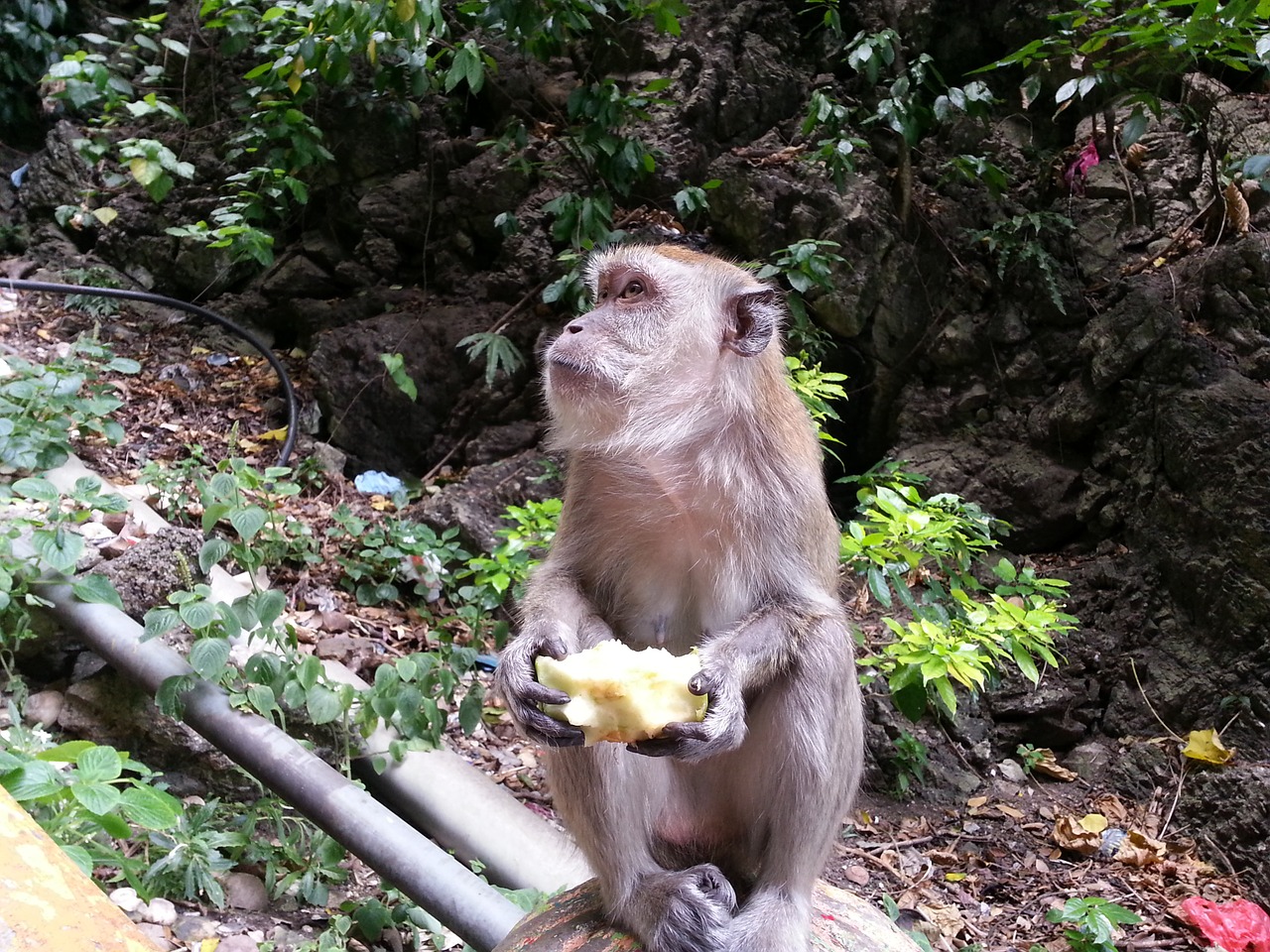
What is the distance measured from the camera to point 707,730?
2391 mm

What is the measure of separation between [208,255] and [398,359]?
300cm

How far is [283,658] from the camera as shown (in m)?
4.21

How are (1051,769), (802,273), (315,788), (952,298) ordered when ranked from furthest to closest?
(952,298) → (802,273) → (1051,769) → (315,788)

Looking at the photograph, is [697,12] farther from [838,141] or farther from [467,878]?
[467,878]

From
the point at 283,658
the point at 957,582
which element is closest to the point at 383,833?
the point at 283,658

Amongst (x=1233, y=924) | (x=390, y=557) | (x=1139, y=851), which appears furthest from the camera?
(x=390, y=557)

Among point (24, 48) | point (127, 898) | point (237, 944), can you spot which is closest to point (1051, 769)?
point (237, 944)

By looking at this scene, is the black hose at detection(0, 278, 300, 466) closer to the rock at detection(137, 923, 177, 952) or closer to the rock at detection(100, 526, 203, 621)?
the rock at detection(100, 526, 203, 621)

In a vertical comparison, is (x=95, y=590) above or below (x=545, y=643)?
below

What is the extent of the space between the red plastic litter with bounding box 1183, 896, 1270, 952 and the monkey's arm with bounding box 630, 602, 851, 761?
3.03 meters

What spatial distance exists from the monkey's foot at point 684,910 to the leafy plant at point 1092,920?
2.20 meters

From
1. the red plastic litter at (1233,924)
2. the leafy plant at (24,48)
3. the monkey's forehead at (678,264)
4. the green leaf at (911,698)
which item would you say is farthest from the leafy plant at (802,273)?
the leafy plant at (24,48)

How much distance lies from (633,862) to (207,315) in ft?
24.8

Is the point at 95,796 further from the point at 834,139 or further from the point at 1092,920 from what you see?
the point at 834,139
